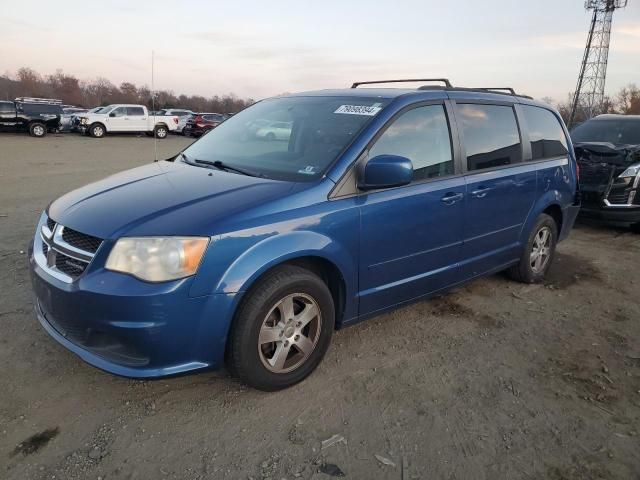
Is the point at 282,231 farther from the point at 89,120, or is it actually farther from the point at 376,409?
the point at 89,120

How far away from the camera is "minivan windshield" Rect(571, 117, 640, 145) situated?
307 inches

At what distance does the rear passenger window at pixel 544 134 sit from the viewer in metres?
4.72

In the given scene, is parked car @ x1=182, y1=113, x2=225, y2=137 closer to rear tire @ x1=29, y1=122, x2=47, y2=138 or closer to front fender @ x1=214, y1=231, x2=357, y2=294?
rear tire @ x1=29, y1=122, x2=47, y2=138

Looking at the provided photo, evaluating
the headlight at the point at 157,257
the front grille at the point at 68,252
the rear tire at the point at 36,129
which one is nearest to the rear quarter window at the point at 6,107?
the rear tire at the point at 36,129

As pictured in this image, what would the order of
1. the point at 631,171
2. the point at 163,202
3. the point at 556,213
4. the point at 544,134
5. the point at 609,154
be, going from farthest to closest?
the point at 609,154 → the point at 631,171 → the point at 556,213 → the point at 544,134 → the point at 163,202

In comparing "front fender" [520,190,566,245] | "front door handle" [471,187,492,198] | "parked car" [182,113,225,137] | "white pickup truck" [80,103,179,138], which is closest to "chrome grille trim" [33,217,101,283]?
"front door handle" [471,187,492,198]

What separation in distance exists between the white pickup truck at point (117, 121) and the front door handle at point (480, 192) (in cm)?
2539

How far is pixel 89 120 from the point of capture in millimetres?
25828

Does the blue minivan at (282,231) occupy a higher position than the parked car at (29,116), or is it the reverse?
the parked car at (29,116)

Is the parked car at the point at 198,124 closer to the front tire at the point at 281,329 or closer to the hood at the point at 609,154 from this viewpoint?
the hood at the point at 609,154

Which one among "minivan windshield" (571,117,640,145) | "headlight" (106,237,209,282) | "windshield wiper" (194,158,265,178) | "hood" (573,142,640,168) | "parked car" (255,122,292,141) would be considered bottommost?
"headlight" (106,237,209,282)

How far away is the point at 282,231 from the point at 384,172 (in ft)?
2.41

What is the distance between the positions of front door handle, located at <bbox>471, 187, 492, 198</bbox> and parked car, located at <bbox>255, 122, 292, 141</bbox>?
1.48m

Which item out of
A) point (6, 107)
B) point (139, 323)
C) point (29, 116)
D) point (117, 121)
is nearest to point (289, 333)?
point (139, 323)
